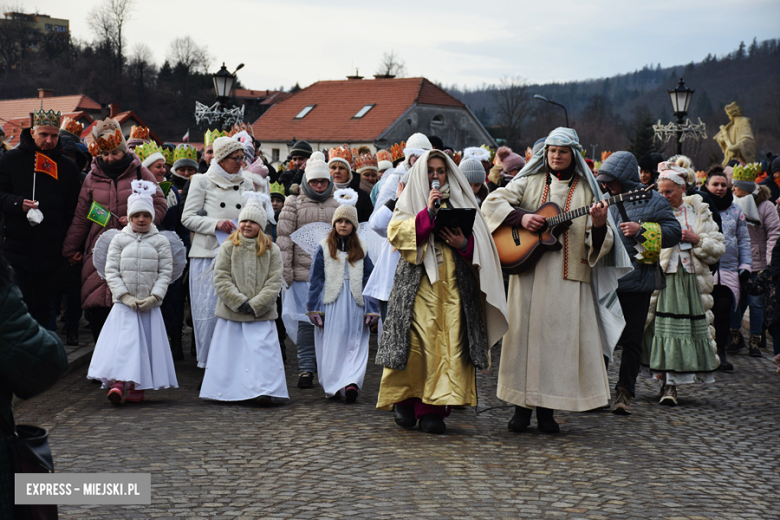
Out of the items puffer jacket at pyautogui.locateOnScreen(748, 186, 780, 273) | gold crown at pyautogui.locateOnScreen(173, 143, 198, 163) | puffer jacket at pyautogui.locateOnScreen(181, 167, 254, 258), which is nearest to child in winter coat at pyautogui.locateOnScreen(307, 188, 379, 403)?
puffer jacket at pyautogui.locateOnScreen(181, 167, 254, 258)

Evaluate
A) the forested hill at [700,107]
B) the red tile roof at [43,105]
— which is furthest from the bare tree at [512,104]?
the red tile roof at [43,105]

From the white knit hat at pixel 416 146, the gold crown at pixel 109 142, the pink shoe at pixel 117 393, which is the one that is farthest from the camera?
the white knit hat at pixel 416 146

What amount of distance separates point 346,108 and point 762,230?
55402 mm

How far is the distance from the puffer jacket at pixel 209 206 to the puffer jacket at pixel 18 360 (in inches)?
224

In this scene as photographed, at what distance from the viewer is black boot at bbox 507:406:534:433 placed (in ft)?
23.0

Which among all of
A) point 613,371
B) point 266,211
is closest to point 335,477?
point 266,211

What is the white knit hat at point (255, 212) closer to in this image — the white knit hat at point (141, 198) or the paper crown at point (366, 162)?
the white knit hat at point (141, 198)

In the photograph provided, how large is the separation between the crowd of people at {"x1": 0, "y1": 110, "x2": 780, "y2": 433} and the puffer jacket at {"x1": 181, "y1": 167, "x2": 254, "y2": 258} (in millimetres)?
19

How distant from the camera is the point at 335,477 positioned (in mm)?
5633

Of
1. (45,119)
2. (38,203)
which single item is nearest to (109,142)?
(45,119)

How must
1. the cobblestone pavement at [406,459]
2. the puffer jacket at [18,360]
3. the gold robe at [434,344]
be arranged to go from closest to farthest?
the puffer jacket at [18,360] → the cobblestone pavement at [406,459] → the gold robe at [434,344]

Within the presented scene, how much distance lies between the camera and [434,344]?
22.3 feet

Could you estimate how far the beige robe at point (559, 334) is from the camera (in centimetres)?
688

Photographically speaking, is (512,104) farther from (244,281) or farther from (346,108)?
(244,281)
